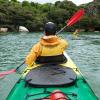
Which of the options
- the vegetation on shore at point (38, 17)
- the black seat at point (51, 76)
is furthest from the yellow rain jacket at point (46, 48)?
the vegetation on shore at point (38, 17)

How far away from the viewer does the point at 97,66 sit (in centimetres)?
1125

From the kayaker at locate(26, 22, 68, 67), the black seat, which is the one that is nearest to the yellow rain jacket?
the kayaker at locate(26, 22, 68, 67)

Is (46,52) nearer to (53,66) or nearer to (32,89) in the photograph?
(53,66)

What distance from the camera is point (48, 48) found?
239 inches

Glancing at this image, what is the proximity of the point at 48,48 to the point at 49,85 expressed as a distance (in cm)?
105

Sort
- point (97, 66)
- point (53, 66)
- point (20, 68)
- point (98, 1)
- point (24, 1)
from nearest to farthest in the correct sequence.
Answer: point (53, 66) → point (20, 68) → point (97, 66) → point (98, 1) → point (24, 1)

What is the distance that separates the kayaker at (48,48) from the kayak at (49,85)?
0.34 metres

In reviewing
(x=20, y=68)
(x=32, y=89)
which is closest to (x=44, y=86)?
(x=32, y=89)

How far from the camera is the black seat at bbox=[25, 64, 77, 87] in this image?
524 cm

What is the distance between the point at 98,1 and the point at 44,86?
166 ft

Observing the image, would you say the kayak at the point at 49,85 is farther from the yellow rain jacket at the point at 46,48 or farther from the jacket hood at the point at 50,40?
the jacket hood at the point at 50,40

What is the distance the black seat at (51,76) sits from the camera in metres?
5.24

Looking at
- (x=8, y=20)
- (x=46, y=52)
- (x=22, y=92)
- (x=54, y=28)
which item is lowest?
(x=8, y=20)

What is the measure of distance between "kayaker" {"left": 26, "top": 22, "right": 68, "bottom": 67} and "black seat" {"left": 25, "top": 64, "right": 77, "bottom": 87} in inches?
9.5
